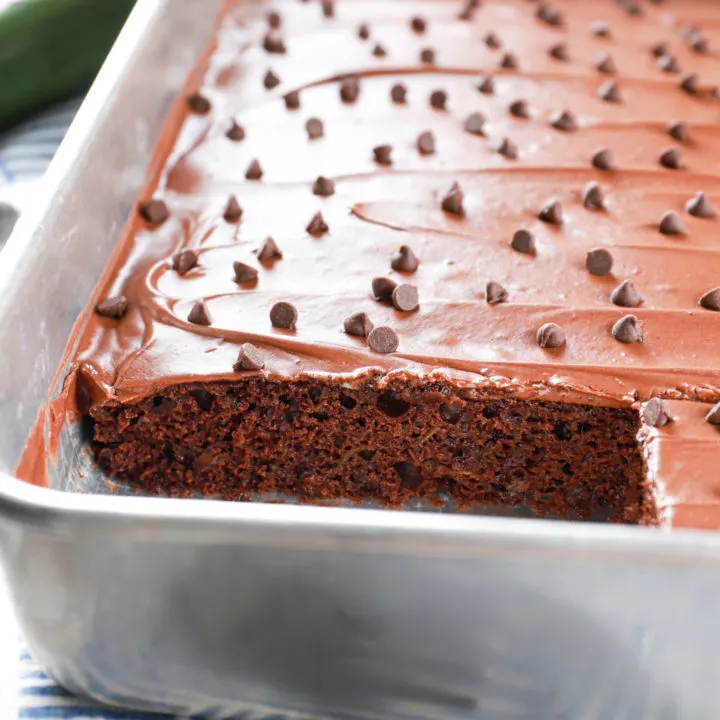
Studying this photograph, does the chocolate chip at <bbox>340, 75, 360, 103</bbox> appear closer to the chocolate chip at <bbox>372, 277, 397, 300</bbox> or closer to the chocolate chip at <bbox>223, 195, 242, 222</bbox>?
the chocolate chip at <bbox>223, 195, 242, 222</bbox>

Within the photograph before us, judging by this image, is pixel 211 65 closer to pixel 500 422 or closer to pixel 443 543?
pixel 500 422

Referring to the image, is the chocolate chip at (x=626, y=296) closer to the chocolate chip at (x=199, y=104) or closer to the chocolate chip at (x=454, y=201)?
the chocolate chip at (x=454, y=201)

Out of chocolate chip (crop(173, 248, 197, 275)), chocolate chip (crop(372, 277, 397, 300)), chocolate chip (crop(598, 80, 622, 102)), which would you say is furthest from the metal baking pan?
chocolate chip (crop(598, 80, 622, 102))

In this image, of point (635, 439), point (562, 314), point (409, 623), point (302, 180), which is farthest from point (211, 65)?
point (409, 623)

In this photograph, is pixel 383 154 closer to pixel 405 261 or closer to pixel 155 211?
pixel 405 261

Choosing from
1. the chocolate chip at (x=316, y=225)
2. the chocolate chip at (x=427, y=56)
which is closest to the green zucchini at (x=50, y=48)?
the chocolate chip at (x=427, y=56)

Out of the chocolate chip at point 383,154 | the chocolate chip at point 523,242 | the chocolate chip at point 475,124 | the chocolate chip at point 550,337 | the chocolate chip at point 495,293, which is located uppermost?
the chocolate chip at point 475,124
